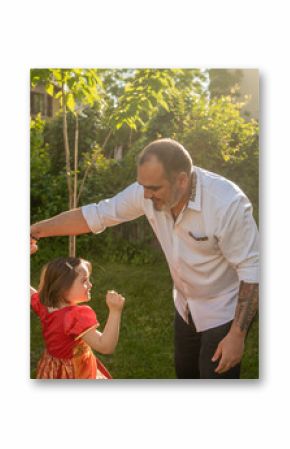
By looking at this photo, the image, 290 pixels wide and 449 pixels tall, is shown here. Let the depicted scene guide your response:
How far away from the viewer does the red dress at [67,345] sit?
2.80 meters

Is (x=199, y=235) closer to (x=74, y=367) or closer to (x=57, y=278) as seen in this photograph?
(x=57, y=278)

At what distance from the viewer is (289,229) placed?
2887 millimetres

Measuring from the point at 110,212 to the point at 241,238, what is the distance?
0.67 meters

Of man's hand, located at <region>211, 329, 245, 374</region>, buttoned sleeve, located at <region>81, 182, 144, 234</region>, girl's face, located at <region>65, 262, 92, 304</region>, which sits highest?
buttoned sleeve, located at <region>81, 182, 144, 234</region>

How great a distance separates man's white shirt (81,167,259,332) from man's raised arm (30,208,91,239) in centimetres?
28

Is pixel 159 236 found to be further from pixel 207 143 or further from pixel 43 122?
pixel 43 122

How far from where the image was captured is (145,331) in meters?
2.88

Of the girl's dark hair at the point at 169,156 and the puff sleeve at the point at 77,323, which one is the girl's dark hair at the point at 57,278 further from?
the girl's dark hair at the point at 169,156

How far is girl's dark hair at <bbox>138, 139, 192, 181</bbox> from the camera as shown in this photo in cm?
270

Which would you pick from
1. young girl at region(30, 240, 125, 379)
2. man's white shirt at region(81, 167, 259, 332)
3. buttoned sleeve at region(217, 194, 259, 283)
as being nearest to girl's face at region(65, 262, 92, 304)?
young girl at region(30, 240, 125, 379)

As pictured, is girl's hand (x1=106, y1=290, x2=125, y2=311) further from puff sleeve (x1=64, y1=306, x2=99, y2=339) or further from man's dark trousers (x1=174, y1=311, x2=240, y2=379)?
man's dark trousers (x1=174, y1=311, x2=240, y2=379)
